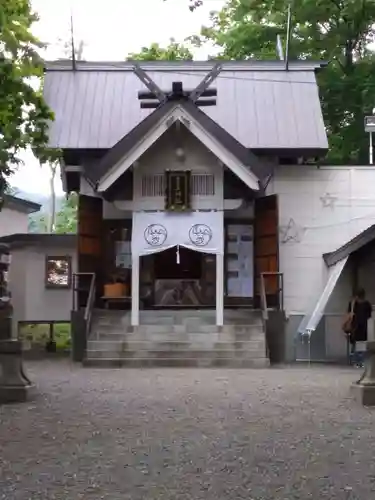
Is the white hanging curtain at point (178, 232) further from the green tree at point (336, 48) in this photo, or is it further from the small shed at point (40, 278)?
the green tree at point (336, 48)

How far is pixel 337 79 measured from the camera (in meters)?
23.5

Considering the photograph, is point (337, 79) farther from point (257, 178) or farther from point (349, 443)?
point (349, 443)

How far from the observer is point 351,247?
55.4 ft

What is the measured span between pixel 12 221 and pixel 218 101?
1320cm

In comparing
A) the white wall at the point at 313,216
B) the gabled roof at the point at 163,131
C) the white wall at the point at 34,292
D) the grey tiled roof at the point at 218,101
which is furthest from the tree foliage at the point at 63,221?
the gabled roof at the point at 163,131

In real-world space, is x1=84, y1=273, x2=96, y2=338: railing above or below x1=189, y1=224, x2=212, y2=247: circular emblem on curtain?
below

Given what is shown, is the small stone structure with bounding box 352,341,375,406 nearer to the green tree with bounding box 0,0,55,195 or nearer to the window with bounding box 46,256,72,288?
the green tree with bounding box 0,0,55,195

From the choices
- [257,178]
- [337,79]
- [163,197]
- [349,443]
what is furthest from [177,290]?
[349,443]

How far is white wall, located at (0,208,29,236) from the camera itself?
97.8 feet

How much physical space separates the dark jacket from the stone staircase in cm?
186

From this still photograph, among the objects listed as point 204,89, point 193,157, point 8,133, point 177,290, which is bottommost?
point 177,290

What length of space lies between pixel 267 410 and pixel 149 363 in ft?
21.3

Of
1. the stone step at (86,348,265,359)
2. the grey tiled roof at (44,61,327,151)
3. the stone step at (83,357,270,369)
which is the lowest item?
the stone step at (83,357,270,369)

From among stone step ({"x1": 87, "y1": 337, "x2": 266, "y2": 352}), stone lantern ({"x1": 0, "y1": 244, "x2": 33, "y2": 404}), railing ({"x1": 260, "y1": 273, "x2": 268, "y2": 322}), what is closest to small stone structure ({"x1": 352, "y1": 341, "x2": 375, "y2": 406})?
stone lantern ({"x1": 0, "y1": 244, "x2": 33, "y2": 404})
